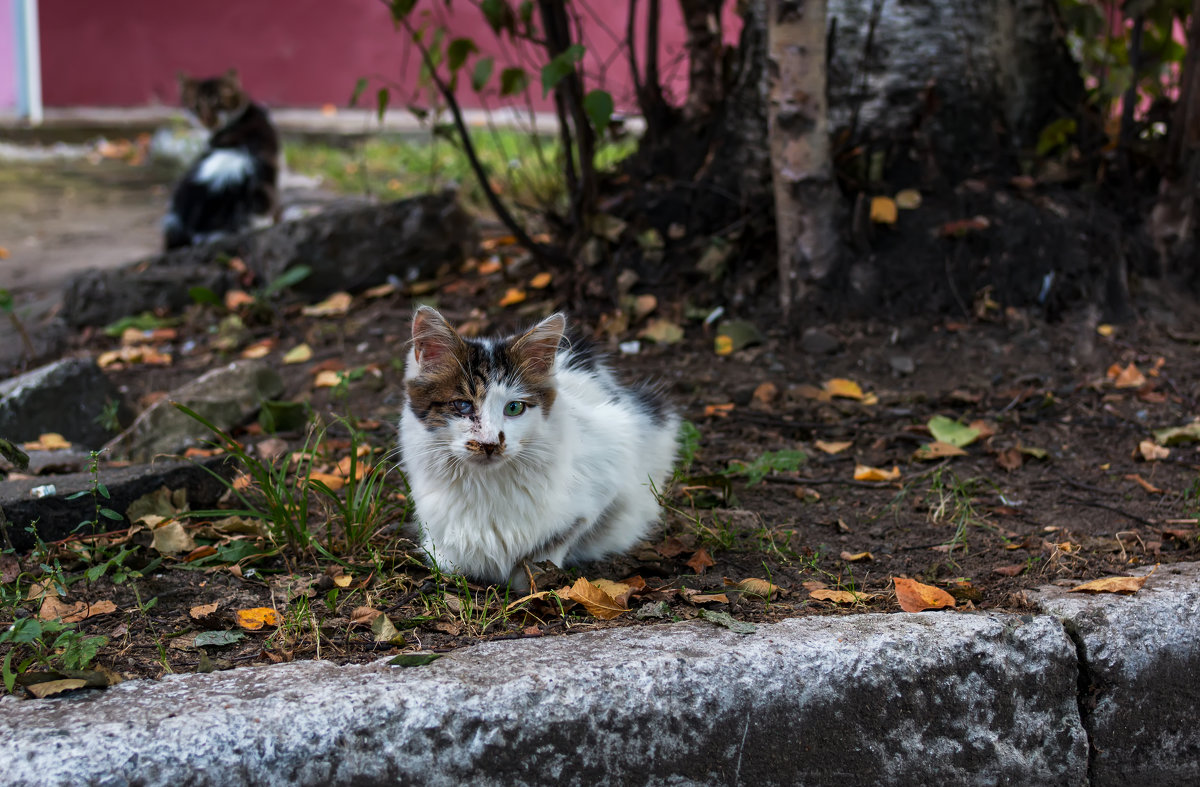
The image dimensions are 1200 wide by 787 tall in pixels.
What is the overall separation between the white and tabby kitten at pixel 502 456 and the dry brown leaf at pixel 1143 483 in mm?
1578

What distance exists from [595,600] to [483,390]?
539 millimetres

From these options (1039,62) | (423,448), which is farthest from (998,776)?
(1039,62)

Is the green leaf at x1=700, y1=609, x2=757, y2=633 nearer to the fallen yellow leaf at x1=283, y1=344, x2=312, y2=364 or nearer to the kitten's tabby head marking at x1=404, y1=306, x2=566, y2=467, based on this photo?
the kitten's tabby head marking at x1=404, y1=306, x2=566, y2=467

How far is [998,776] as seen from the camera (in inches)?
80.3

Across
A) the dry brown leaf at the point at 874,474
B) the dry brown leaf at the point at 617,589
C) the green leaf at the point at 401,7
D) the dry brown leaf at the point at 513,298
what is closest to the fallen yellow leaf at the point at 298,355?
the dry brown leaf at the point at 513,298

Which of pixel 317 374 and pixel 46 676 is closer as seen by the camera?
pixel 46 676

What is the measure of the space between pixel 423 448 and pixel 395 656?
1.70 feet

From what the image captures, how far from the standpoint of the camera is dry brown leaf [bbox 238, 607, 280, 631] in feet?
7.24

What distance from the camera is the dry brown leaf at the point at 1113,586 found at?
2.26 m

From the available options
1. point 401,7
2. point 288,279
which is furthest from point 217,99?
point 401,7

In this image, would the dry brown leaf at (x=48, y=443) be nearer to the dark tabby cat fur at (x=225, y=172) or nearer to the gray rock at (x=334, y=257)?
the gray rock at (x=334, y=257)

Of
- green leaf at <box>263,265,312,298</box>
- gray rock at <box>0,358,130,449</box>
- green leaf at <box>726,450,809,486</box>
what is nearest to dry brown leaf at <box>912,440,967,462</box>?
green leaf at <box>726,450,809,486</box>

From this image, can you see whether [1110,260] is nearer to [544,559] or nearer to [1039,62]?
[1039,62]

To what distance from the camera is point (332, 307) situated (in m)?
4.73
